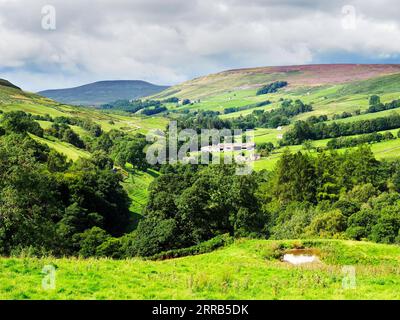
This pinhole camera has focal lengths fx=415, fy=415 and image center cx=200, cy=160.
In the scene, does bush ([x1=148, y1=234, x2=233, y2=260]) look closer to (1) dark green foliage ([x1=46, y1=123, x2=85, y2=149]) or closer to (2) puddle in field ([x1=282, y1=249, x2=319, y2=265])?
(2) puddle in field ([x1=282, y1=249, x2=319, y2=265])

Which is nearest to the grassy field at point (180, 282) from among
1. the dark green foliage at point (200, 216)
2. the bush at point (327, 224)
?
the dark green foliage at point (200, 216)

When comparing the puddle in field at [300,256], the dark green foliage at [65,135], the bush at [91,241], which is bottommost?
the bush at [91,241]

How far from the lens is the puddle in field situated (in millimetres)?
32781

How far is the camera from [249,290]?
1717 cm

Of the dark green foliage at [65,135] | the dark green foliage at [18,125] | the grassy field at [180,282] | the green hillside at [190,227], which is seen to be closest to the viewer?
the grassy field at [180,282]

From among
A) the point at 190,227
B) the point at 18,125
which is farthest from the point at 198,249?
the point at 18,125

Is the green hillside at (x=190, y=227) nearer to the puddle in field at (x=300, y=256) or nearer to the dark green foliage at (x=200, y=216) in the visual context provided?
the dark green foliage at (x=200, y=216)

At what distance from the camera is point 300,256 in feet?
111

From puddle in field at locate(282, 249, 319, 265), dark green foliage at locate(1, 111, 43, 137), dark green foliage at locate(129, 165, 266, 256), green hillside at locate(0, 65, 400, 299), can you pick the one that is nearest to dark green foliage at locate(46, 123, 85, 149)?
green hillside at locate(0, 65, 400, 299)

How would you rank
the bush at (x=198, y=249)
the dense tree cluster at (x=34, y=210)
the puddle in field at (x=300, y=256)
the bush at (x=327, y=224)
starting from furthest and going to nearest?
1. the bush at (x=327, y=224)
2. the bush at (x=198, y=249)
3. the dense tree cluster at (x=34, y=210)
4. the puddle in field at (x=300, y=256)

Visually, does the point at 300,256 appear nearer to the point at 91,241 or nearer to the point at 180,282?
the point at 180,282

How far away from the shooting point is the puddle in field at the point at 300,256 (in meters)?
32.8

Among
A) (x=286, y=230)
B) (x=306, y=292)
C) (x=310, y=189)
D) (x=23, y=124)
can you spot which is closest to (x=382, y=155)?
(x=310, y=189)

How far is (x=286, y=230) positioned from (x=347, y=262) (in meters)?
24.6
